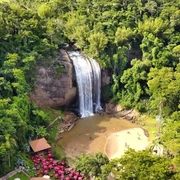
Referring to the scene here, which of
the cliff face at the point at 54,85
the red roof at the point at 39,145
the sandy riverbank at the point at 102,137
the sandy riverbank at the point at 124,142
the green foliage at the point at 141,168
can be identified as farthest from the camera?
the cliff face at the point at 54,85

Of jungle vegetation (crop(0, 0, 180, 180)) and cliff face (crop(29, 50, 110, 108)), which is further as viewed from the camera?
cliff face (crop(29, 50, 110, 108))

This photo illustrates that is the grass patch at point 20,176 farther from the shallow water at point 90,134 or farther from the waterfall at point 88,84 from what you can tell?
the waterfall at point 88,84

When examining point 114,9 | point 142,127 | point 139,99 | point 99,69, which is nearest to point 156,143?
point 142,127

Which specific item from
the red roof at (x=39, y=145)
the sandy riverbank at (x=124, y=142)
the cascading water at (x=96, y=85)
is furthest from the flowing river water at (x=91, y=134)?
the red roof at (x=39, y=145)

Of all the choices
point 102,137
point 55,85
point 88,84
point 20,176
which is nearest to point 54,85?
point 55,85

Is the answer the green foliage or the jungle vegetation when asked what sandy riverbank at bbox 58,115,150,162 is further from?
the green foliage

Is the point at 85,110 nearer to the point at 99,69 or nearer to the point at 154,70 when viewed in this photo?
the point at 99,69

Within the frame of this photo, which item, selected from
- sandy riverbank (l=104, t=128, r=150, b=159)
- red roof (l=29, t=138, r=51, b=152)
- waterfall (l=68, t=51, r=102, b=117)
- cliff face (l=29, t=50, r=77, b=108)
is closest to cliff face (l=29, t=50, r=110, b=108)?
cliff face (l=29, t=50, r=77, b=108)

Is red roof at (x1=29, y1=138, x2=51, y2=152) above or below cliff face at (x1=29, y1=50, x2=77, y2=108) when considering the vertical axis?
below
